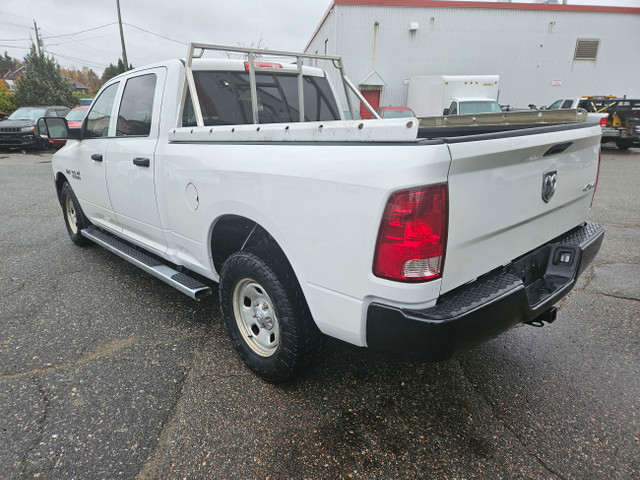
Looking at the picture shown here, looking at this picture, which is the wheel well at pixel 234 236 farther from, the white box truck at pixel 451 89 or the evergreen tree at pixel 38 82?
the evergreen tree at pixel 38 82

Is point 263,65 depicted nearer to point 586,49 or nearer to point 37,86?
point 586,49

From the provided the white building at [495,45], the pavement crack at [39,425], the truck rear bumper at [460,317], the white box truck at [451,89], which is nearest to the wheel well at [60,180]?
the pavement crack at [39,425]

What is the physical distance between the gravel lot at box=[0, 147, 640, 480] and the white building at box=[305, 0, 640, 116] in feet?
64.1

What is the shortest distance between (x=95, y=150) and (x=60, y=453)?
2711mm

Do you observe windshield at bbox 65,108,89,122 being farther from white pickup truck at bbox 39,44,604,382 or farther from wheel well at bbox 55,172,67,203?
white pickup truck at bbox 39,44,604,382

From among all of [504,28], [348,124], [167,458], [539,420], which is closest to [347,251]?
[348,124]

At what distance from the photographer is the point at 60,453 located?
2.04 meters

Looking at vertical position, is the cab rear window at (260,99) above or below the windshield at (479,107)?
above

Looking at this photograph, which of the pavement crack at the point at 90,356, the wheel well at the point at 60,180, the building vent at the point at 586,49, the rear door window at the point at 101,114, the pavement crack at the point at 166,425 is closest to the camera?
the pavement crack at the point at 166,425

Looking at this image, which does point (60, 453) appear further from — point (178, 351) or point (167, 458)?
point (178, 351)

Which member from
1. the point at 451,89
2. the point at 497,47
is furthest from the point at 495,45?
the point at 451,89

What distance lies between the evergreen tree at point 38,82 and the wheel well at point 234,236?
3239cm

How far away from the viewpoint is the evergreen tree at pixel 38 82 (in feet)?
92.9

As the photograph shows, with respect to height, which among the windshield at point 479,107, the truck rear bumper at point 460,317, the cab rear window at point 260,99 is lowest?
the truck rear bumper at point 460,317
